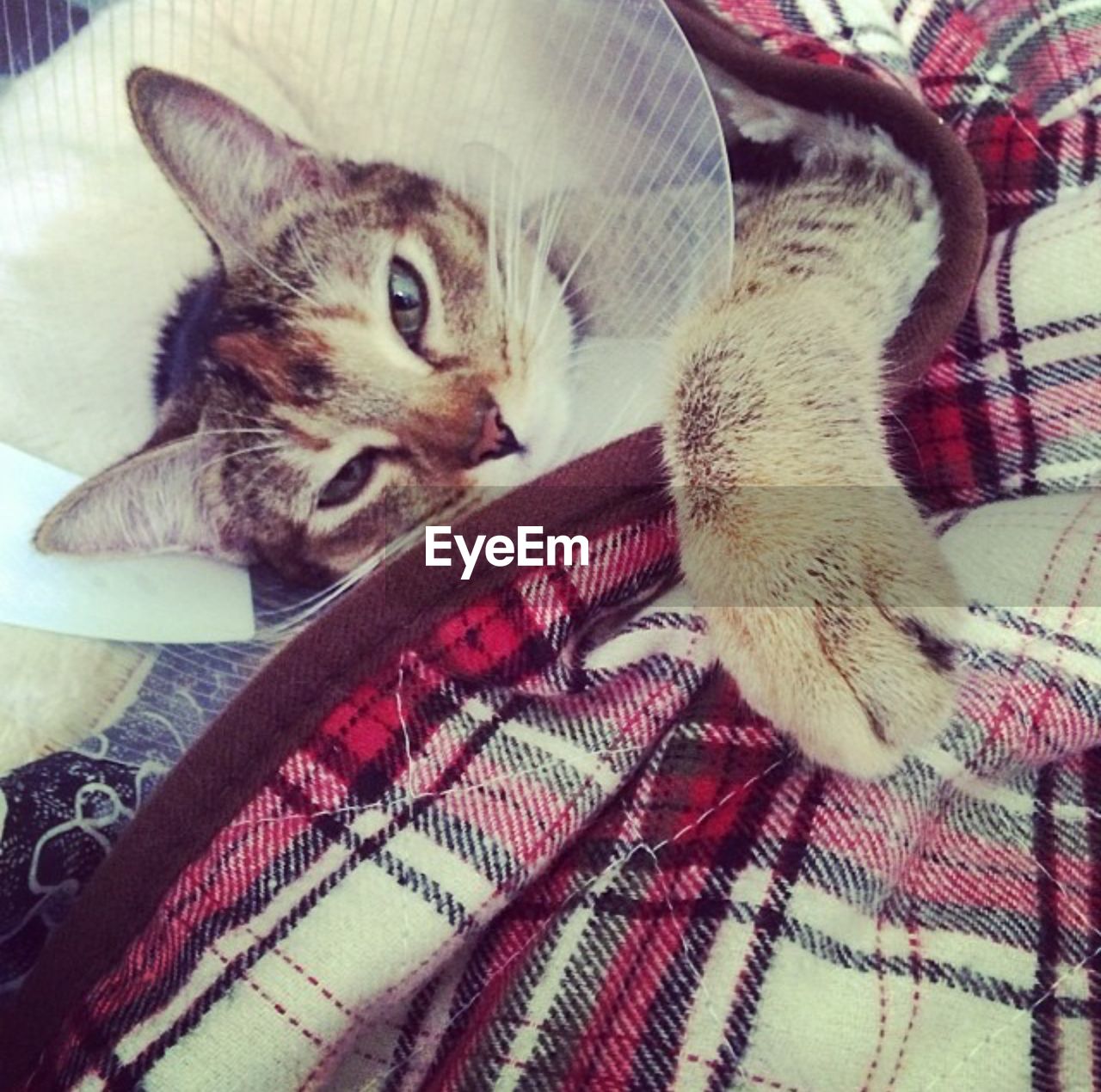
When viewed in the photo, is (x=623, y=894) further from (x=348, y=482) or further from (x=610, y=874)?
(x=348, y=482)

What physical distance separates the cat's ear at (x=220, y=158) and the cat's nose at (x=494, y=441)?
0.51 feet

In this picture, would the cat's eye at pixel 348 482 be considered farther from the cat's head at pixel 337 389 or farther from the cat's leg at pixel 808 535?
the cat's leg at pixel 808 535

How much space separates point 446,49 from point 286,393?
203 millimetres

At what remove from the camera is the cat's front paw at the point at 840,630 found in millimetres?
468

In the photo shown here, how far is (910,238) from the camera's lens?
604 millimetres

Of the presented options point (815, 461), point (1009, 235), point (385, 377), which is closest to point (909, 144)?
point (1009, 235)

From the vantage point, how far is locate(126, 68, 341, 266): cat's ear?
506 mm

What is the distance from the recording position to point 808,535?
50 cm

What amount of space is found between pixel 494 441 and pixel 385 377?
0.23 feet

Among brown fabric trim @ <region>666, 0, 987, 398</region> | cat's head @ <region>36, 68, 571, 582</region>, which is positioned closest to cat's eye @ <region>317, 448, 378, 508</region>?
cat's head @ <region>36, 68, 571, 582</region>

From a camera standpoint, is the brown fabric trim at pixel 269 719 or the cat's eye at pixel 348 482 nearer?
the brown fabric trim at pixel 269 719

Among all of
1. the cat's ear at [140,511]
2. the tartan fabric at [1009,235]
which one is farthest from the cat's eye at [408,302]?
the tartan fabric at [1009,235]

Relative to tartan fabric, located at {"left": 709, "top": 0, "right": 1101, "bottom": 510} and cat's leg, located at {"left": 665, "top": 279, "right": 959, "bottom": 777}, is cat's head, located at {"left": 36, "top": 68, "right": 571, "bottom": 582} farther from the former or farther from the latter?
tartan fabric, located at {"left": 709, "top": 0, "right": 1101, "bottom": 510}

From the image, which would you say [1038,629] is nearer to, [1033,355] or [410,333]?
[1033,355]
